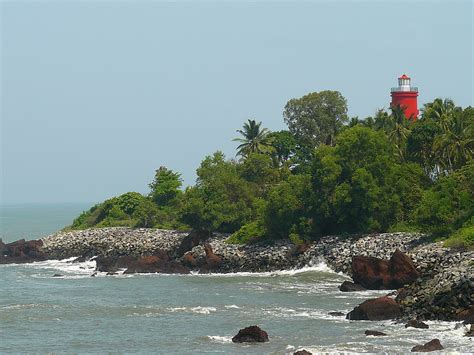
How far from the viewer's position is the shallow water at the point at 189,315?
41.8 m

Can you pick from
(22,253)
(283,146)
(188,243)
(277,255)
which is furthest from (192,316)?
(283,146)

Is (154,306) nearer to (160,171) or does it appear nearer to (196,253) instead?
(196,253)

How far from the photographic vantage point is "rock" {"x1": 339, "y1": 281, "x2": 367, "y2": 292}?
187ft

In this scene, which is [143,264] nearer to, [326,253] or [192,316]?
[326,253]

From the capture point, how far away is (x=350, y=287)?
57.2 m

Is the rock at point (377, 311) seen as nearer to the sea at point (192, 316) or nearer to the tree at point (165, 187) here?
the sea at point (192, 316)

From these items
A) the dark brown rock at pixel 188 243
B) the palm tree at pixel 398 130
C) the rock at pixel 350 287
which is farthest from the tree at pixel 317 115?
the rock at pixel 350 287

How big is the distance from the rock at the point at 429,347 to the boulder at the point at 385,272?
54.9 ft

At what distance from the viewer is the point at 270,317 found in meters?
49.2

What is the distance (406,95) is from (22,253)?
140 feet

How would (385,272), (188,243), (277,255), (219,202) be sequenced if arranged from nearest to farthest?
(385,272) < (277,255) < (188,243) < (219,202)

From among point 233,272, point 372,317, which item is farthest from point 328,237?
point 372,317

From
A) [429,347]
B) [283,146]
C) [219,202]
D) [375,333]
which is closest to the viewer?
[429,347]

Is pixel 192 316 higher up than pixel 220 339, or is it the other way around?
pixel 192 316
